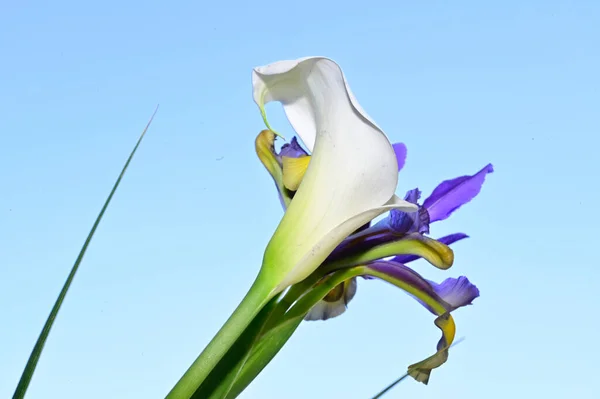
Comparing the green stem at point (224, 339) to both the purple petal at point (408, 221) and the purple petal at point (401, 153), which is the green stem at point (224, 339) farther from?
the purple petal at point (401, 153)

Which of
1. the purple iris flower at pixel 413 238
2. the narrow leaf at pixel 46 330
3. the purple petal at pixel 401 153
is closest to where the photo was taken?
the narrow leaf at pixel 46 330

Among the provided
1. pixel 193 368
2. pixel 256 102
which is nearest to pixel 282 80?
pixel 256 102

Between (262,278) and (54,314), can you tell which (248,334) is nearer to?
(262,278)

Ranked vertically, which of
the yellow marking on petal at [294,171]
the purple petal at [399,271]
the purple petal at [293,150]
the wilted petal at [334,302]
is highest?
the purple petal at [293,150]

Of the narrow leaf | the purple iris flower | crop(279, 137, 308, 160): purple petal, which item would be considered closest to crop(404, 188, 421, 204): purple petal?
the purple iris flower

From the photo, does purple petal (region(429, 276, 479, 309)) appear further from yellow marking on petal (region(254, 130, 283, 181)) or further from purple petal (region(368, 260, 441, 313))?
yellow marking on petal (region(254, 130, 283, 181))

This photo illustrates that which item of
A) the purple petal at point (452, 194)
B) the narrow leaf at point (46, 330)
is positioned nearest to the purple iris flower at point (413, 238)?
the purple petal at point (452, 194)
